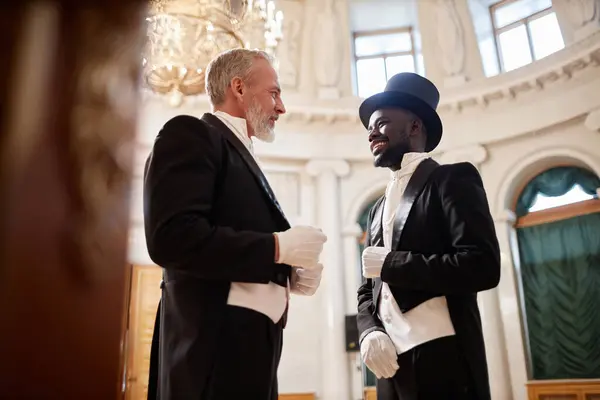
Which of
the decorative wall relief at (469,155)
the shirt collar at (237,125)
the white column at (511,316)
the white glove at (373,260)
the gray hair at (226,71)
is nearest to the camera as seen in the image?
the shirt collar at (237,125)

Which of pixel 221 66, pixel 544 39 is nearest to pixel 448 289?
pixel 221 66

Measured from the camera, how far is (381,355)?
6.54 feet

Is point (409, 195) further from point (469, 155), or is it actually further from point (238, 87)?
point (469, 155)

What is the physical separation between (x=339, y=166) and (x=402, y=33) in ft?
9.13

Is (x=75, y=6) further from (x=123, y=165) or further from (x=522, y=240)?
(x=522, y=240)

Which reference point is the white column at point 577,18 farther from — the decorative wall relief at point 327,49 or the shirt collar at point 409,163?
the shirt collar at point 409,163

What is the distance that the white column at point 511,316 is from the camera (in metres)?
6.82

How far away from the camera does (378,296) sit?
7.21 feet

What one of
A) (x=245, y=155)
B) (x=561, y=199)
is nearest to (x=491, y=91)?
(x=561, y=199)

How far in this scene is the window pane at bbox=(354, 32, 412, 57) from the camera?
9305 millimetres

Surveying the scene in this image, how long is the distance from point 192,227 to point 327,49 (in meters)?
7.79

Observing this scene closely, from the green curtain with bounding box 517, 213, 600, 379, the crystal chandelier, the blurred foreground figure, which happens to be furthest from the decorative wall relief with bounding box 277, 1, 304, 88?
the blurred foreground figure

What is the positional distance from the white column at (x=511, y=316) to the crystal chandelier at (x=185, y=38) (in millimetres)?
4696

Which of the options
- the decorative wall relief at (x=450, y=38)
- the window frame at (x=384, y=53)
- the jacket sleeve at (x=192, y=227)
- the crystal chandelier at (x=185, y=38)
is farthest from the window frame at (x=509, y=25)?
the jacket sleeve at (x=192, y=227)
